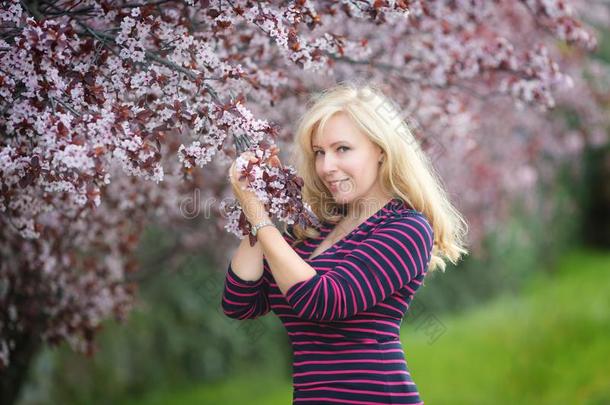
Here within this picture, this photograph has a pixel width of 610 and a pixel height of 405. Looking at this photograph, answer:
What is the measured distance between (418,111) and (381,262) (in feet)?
6.50

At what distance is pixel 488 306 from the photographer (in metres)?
10.6

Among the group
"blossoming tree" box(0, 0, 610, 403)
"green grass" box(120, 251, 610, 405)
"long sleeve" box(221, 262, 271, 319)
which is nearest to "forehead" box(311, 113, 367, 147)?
"blossoming tree" box(0, 0, 610, 403)

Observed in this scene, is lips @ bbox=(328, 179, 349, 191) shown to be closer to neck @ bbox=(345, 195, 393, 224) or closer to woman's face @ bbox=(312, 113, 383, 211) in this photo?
woman's face @ bbox=(312, 113, 383, 211)

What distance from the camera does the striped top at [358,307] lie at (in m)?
2.17

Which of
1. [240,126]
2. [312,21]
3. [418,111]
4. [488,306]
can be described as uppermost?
[488,306]

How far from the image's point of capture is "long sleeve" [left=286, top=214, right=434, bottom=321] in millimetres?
2139

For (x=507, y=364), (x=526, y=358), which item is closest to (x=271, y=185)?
(x=526, y=358)

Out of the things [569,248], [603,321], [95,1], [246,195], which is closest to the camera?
[246,195]

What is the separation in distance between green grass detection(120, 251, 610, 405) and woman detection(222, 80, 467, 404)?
7.94 ft

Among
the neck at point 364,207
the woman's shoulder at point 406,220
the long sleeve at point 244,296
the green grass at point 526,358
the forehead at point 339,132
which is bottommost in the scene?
the long sleeve at point 244,296

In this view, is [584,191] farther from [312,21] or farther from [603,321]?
[312,21]

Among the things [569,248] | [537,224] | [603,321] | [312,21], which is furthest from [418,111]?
[569,248]

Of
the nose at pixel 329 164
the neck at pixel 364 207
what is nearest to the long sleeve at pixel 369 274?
the neck at pixel 364 207

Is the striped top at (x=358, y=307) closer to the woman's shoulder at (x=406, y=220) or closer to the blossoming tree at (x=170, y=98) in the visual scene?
the woman's shoulder at (x=406, y=220)
